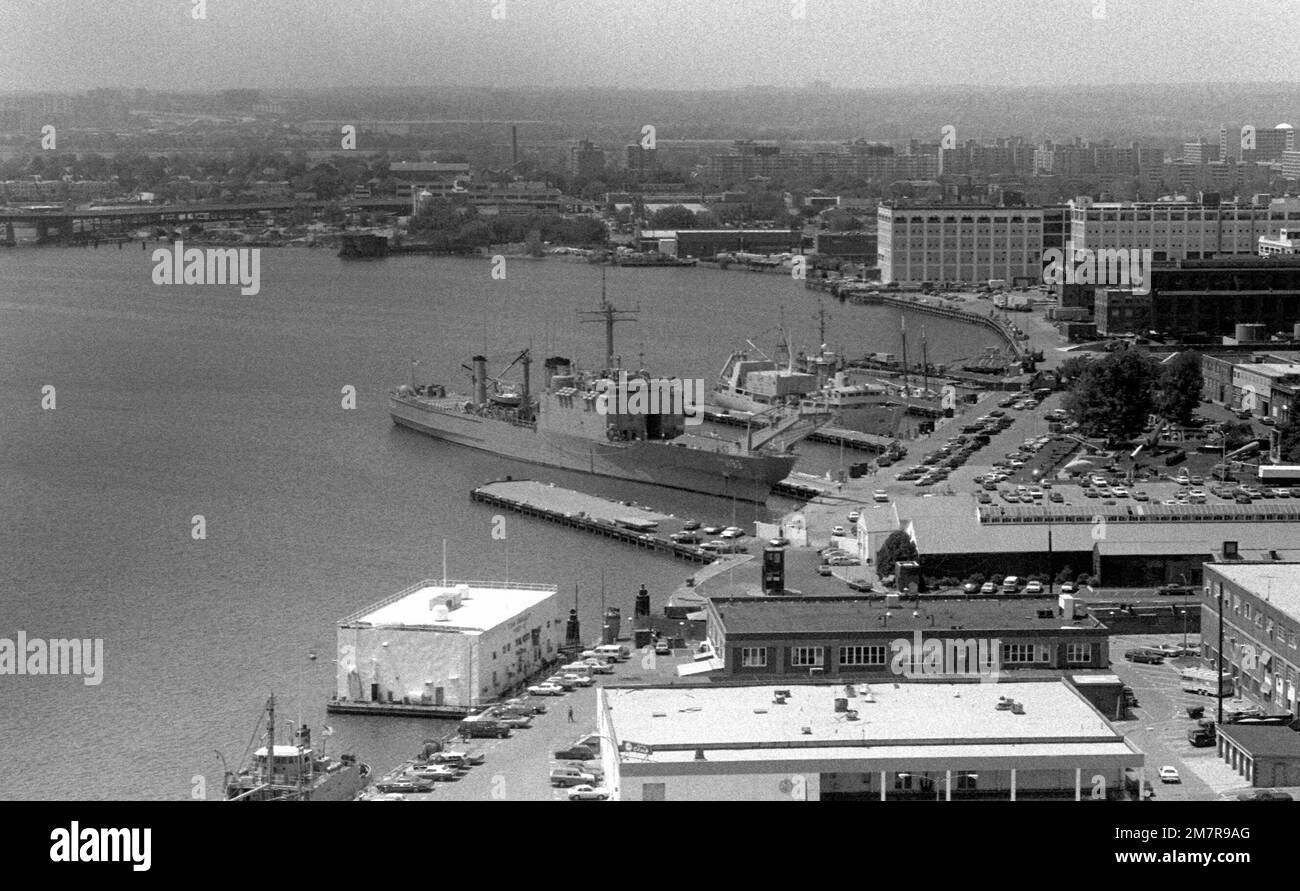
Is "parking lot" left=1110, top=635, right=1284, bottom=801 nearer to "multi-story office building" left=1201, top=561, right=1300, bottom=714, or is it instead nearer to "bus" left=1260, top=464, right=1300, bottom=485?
"multi-story office building" left=1201, top=561, right=1300, bottom=714

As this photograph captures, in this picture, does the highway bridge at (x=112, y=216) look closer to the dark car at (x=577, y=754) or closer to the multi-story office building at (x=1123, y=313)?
the multi-story office building at (x=1123, y=313)

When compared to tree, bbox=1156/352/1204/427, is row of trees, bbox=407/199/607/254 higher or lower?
higher

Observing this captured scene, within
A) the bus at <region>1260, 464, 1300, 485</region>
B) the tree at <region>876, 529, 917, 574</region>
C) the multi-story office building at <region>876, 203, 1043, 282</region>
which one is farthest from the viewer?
the multi-story office building at <region>876, 203, 1043, 282</region>

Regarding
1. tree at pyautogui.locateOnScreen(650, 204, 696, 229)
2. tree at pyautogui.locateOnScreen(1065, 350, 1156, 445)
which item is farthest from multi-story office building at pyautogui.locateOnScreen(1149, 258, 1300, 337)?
tree at pyautogui.locateOnScreen(650, 204, 696, 229)

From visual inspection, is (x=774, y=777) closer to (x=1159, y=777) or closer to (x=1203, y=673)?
(x=1159, y=777)

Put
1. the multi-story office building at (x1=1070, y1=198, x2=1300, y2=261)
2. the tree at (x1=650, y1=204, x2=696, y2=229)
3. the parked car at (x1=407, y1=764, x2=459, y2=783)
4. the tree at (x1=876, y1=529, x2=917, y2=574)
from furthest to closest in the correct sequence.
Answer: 1. the tree at (x1=650, y1=204, x2=696, y2=229)
2. the multi-story office building at (x1=1070, y1=198, x2=1300, y2=261)
3. the tree at (x1=876, y1=529, x2=917, y2=574)
4. the parked car at (x1=407, y1=764, x2=459, y2=783)

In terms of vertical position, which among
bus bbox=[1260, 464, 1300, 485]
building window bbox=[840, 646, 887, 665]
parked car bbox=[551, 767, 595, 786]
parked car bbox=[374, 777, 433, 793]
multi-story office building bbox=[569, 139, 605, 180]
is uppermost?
multi-story office building bbox=[569, 139, 605, 180]
